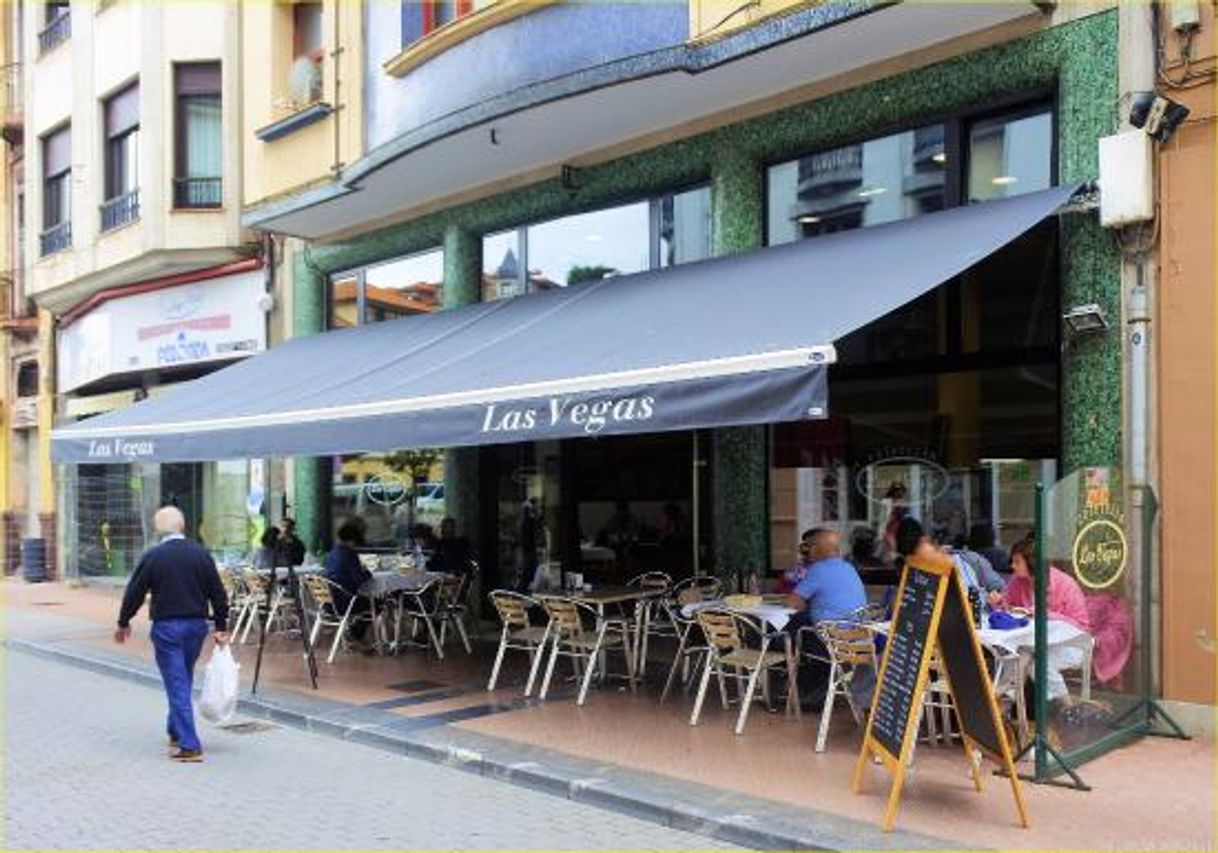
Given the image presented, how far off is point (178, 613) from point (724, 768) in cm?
367

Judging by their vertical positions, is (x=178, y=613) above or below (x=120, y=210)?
below

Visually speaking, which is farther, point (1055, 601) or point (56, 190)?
point (56, 190)

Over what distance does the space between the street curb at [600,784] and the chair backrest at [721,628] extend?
1.51 m

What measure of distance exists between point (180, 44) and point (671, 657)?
12175 mm

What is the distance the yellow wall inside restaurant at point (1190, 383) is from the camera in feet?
24.6

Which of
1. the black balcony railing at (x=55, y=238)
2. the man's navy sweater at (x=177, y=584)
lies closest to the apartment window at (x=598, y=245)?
the man's navy sweater at (x=177, y=584)

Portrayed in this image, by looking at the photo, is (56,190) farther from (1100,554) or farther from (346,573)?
(1100,554)

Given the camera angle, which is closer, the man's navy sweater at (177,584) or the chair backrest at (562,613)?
the man's navy sweater at (177,584)

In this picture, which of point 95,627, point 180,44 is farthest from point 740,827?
point 180,44

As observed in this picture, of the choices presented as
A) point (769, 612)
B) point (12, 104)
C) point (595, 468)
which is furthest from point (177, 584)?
point (12, 104)

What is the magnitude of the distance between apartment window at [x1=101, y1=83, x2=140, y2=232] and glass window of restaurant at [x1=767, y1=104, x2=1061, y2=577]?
471 inches

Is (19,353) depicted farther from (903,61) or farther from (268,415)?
(903,61)

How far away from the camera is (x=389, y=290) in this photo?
15164 millimetres

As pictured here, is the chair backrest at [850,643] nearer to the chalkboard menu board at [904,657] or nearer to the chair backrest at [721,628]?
the chair backrest at [721,628]
